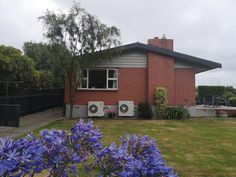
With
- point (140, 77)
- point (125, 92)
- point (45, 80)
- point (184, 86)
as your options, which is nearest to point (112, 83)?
point (125, 92)

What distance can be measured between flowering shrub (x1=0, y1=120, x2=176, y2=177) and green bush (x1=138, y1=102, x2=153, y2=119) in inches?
623

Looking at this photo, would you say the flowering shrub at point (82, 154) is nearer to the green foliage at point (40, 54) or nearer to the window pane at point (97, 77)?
the green foliage at point (40, 54)

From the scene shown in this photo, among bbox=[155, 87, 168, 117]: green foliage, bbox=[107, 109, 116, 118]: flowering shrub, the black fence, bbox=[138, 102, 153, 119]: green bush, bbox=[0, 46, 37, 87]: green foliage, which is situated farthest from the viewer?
bbox=[0, 46, 37, 87]: green foliage

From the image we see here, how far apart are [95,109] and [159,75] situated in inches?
153

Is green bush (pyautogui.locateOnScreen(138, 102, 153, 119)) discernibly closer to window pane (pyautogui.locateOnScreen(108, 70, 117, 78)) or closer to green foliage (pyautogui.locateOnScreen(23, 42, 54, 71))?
window pane (pyautogui.locateOnScreen(108, 70, 117, 78))

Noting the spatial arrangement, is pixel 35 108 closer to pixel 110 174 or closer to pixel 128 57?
pixel 128 57

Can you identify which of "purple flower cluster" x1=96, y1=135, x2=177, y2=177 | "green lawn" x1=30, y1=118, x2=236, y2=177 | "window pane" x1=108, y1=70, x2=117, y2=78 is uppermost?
"window pane" x1=108, y1=70, x2=117, y2=78

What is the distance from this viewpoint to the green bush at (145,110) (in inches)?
728

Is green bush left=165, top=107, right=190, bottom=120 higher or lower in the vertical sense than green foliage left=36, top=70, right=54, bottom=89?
lower

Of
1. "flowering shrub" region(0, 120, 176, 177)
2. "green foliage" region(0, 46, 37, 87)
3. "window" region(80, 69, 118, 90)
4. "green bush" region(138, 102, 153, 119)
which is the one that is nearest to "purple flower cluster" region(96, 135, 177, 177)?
"flowering shrub" region(0, 120, 176, 177)

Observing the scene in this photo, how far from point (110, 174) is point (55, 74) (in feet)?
49.4

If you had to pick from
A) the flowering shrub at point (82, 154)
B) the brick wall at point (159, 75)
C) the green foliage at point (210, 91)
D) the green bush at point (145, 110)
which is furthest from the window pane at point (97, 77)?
the flowering shrub at point (82, 154)

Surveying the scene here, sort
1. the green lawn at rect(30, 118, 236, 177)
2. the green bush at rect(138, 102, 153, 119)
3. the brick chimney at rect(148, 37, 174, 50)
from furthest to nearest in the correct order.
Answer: the brick chimney at rect(148, 37, 174, 50) → the green bush at rect(138, 102, 153, 119) → the green lawn at rect(30, 118, 236, 177)

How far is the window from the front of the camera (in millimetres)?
19156
